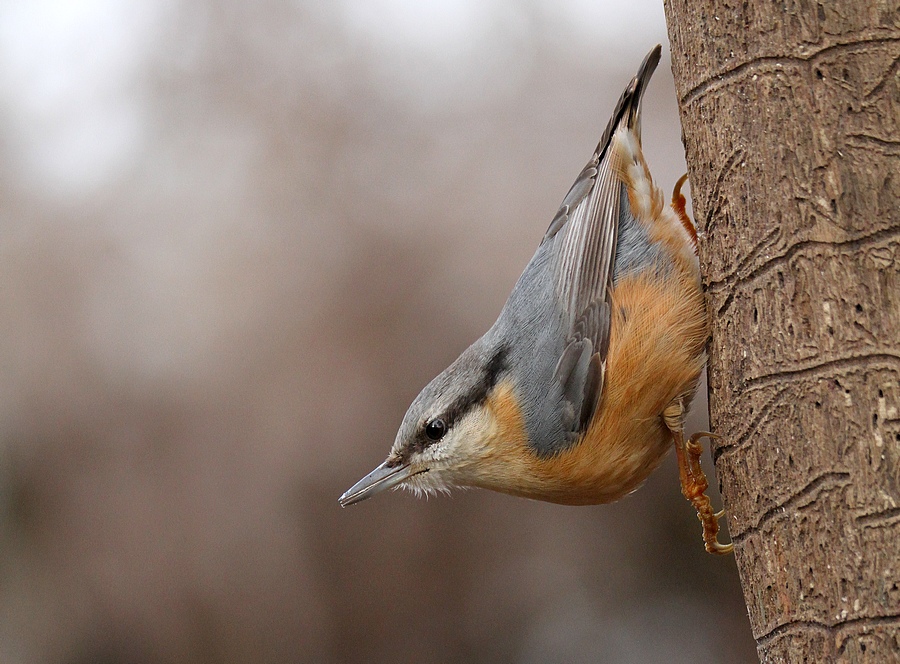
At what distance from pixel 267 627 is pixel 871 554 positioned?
3264 mm

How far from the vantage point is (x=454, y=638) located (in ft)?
14.2

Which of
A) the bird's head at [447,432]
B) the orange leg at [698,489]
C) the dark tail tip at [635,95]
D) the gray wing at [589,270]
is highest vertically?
the dark tail tip at [635,95]

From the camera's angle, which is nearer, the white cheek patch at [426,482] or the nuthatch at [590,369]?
the nuthatch at [590,369]

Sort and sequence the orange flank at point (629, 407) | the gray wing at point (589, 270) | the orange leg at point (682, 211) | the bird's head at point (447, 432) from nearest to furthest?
the orange flank at point (629, 407) → the gray wing at point (589, 270) → the orange leg at point (682, 211) → the bird's head at point (447, 432)

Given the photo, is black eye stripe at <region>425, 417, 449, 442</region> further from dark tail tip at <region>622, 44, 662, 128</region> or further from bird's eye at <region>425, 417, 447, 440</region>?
dark tail tip at <region>622, 44, 662, 128</region>

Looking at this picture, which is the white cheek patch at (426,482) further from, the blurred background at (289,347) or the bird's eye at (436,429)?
the blurred background at (289,347)

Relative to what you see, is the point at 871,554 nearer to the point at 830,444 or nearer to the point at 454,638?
the point at 830,444

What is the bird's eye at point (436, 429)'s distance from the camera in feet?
9.12

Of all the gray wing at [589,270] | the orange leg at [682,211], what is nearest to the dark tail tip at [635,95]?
the gray wing at [589,270]

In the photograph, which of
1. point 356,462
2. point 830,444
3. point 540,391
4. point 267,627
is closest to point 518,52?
point 356,462

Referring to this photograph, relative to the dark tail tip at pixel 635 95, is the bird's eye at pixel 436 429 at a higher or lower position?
lower

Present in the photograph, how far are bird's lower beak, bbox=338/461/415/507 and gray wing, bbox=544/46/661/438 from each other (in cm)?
59

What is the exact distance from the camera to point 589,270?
267cm

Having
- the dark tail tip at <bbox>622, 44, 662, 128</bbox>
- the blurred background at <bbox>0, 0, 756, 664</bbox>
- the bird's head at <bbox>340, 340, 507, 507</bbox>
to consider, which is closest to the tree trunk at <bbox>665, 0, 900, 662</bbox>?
the dark tail tip at <bbox>622, 44, 662, 128</bbox>
